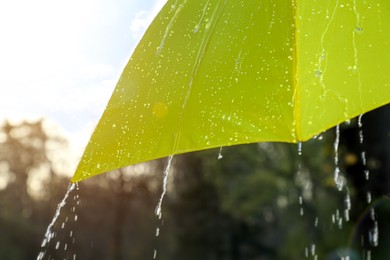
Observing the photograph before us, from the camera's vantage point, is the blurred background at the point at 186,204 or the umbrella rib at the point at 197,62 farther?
the blurred background at the point at 186,204

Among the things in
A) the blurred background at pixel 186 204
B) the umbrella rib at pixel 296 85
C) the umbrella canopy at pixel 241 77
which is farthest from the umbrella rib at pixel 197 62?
the blurred background at pixel 186 204

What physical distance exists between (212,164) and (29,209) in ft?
38.7

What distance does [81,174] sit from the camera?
3.30m

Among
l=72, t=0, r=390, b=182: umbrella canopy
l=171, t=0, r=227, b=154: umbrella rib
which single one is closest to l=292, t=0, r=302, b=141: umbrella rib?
l=72, t=0, r=390, b=182: umbrella canopy

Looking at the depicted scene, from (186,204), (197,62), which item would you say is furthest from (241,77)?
(186,204)

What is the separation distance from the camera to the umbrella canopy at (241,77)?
2914 millimetres

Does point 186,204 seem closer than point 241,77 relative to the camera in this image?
No

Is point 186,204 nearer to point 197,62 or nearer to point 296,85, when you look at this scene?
point 197,62

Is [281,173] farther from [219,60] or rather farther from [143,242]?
[219,60]

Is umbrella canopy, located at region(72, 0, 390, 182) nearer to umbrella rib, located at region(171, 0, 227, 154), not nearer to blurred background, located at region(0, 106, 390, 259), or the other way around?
umbrella rib, located at region(171, 0, 227, 154)

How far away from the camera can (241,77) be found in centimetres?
312

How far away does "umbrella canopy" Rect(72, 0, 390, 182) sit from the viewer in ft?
9.56

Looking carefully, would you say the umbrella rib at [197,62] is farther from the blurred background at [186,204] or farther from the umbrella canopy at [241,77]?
the blurred background at [186,204]

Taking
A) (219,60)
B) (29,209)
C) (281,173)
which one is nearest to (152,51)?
(219,60)
